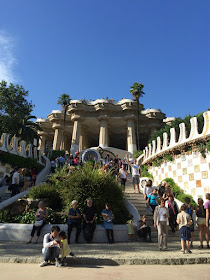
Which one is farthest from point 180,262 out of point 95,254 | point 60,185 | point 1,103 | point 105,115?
point 105,115

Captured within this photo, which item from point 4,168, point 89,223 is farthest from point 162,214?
point 4,168

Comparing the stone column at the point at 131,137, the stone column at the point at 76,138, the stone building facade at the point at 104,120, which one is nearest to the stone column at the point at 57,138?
the stone building facade at the point at 104,120

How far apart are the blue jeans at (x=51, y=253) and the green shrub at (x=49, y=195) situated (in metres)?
5.11

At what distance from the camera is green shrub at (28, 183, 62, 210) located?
1014cm

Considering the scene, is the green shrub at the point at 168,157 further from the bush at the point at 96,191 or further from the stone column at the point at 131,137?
the stone column at the point at 131,137

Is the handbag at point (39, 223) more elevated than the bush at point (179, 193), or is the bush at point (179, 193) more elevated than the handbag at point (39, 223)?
the bush at point (179, 193)

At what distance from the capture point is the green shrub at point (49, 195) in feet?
33.3

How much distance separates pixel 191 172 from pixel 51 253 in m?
9.64

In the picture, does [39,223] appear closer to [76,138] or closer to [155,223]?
[155,223]

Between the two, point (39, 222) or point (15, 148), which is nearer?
point (39, 222)

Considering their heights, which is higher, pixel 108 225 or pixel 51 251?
pixel 108 225

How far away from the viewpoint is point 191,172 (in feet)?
41.1

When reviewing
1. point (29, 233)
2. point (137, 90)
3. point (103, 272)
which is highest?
point (137, 90)

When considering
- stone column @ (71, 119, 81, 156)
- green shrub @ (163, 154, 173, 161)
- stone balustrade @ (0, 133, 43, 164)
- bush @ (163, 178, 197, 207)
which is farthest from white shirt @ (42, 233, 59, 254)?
stone column @ (71, 119, 81, 156)
